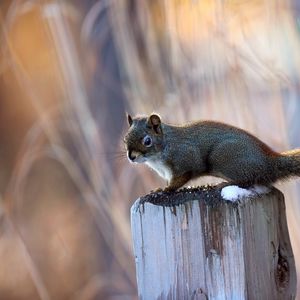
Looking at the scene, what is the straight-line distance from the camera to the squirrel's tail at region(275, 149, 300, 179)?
1499mm

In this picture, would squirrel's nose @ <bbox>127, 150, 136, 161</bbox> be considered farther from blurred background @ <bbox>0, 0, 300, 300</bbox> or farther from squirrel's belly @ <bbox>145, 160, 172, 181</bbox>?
blurred background @ <bbox>0, 0, 300, 300</bbox>

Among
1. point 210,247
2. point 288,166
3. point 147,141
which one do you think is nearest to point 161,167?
point 147,141

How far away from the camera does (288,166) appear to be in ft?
4.92

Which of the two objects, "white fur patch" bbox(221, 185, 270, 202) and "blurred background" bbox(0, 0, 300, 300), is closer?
"white fur patch" bbox(221, 185, 270, 202)

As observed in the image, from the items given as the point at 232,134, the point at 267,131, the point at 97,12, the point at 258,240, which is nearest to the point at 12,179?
the point at 97,12

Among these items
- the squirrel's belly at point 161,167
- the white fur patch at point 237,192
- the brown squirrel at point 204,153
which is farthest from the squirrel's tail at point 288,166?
the squirrel's belly at point 161,167

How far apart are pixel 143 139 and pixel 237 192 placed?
0.35 metres

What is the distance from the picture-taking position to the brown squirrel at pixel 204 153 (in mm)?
1509

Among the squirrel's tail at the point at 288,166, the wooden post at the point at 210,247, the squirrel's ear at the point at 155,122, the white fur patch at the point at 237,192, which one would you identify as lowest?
the wooden post at the point at 210,247

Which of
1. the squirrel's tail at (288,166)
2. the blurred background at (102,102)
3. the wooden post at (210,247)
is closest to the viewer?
the wooden post at (210,247)

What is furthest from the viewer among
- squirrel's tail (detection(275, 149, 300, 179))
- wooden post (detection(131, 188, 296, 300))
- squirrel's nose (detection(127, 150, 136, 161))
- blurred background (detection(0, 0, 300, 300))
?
blurred background (detection(0, 0, 300, 300))

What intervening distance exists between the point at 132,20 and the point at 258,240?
205 centimetres

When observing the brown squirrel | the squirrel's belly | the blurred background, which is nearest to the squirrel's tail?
the brown squirrel

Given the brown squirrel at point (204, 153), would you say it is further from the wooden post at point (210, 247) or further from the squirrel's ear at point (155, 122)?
the wooden post at point (210, 247)
